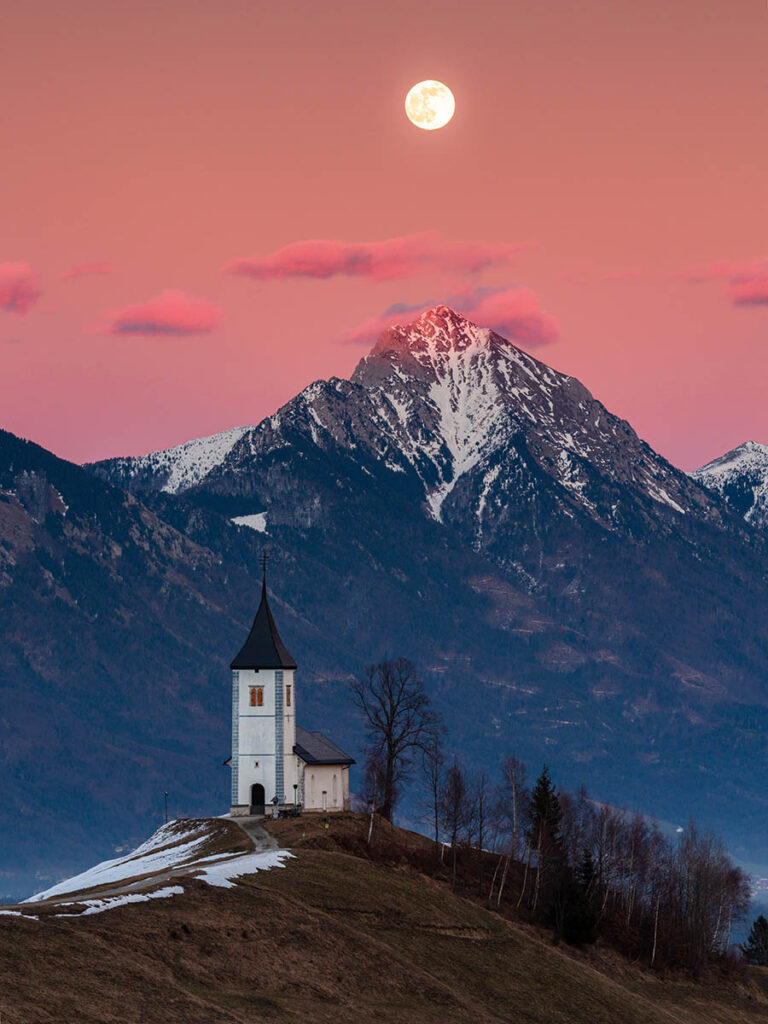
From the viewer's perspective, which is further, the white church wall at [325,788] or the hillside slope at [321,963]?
the white church wall at [325,788]

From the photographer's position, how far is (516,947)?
406 ft

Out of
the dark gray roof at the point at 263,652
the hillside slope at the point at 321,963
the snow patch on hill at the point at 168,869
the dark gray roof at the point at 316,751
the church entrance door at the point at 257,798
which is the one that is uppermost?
the dark gray roof at the point at 263,652

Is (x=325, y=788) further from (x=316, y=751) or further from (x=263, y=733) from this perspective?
(x=263, y=733)

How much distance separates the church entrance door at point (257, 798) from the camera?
163 meters

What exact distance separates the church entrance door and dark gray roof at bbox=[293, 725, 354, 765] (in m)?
4.36

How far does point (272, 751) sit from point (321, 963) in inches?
2583

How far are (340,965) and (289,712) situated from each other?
2635 inches

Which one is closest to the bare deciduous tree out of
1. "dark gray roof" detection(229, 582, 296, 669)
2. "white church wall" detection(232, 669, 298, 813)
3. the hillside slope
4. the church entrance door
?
"white church wall" detection(232, 669, 298, 813)

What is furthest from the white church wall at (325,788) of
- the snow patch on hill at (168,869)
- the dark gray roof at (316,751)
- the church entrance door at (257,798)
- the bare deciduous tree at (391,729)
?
the snow patch on hill at (168,869)

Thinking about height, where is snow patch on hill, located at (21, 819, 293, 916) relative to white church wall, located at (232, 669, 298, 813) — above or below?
below

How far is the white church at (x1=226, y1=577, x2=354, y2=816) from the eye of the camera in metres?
164

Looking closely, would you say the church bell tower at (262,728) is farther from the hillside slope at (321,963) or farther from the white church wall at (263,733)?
the hillside slope at (321,963)

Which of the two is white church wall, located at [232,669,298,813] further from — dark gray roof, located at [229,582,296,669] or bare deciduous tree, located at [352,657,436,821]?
bare deciduous tree, located at [352,657,436,821]

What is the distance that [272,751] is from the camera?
6462 inches
